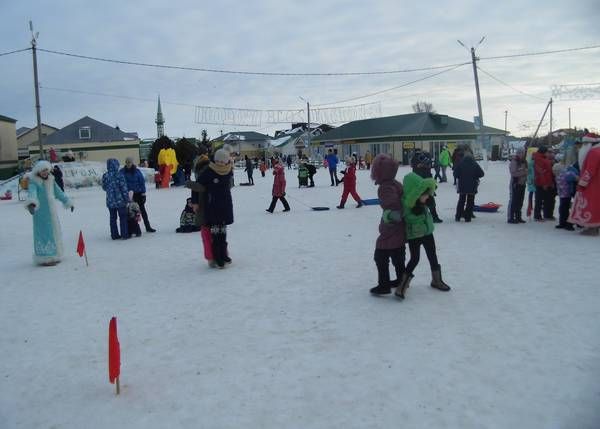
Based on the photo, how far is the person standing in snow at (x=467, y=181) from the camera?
11.0m

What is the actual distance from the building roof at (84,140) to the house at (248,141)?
26.8 metres

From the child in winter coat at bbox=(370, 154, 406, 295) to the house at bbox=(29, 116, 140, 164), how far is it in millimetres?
61138

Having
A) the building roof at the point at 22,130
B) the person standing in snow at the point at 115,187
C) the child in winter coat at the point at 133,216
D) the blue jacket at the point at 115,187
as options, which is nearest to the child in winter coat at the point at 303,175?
the child in winter coat at the point at 133,216

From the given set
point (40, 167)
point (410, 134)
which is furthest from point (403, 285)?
point (410, 134)

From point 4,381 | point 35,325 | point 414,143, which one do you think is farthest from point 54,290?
point 414,143

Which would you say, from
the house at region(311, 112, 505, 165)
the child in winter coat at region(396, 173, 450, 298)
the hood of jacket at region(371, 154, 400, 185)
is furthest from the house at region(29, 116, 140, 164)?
the child in winter coat at region(396, 173, 450, 298)

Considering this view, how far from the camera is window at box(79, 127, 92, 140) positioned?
64562 mm

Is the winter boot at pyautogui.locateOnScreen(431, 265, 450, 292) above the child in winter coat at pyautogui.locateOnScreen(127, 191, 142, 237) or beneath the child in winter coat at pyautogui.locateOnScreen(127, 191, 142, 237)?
beneath

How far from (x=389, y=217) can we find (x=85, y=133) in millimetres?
66147

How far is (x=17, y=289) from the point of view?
22.8 feet

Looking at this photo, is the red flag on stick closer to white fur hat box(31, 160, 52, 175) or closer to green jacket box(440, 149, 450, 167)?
white fur hat box(31, 160, 52, 175)

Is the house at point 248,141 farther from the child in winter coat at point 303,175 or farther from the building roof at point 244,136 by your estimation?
the child in winter coat at point 303,175

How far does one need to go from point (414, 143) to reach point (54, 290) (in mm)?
50343

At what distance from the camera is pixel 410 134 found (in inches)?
2098
